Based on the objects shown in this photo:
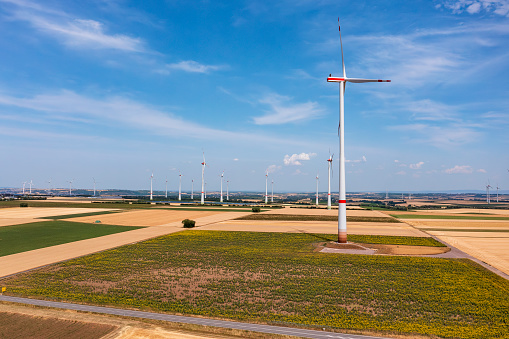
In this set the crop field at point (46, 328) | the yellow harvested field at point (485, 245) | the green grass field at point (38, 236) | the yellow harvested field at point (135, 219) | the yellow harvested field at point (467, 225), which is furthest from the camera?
the yellow harvested field at point (135, 219)

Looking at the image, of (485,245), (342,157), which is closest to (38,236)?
(342,157)

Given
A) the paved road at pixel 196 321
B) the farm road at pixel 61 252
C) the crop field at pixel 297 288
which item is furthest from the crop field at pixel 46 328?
the farm road at pixel 61 252

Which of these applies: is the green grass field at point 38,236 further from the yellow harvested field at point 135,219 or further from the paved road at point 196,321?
the paved road at point 196,321

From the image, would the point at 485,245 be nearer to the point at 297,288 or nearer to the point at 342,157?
the point at 342,157

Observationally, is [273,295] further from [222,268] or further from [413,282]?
[413,282]

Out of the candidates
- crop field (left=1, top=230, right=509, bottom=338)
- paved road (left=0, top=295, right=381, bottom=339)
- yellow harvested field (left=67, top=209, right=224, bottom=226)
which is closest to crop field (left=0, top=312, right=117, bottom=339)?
paved road (left=0, top=295, right=381, bottom=339)

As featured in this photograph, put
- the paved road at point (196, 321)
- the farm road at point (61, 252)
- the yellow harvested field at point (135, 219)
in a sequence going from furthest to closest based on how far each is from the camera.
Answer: the yellow harvested field at point (135, 219)
the farm road at point (61, 252)
the paved road at point (196, 321)

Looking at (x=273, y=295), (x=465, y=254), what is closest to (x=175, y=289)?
(x=273, y=295)
